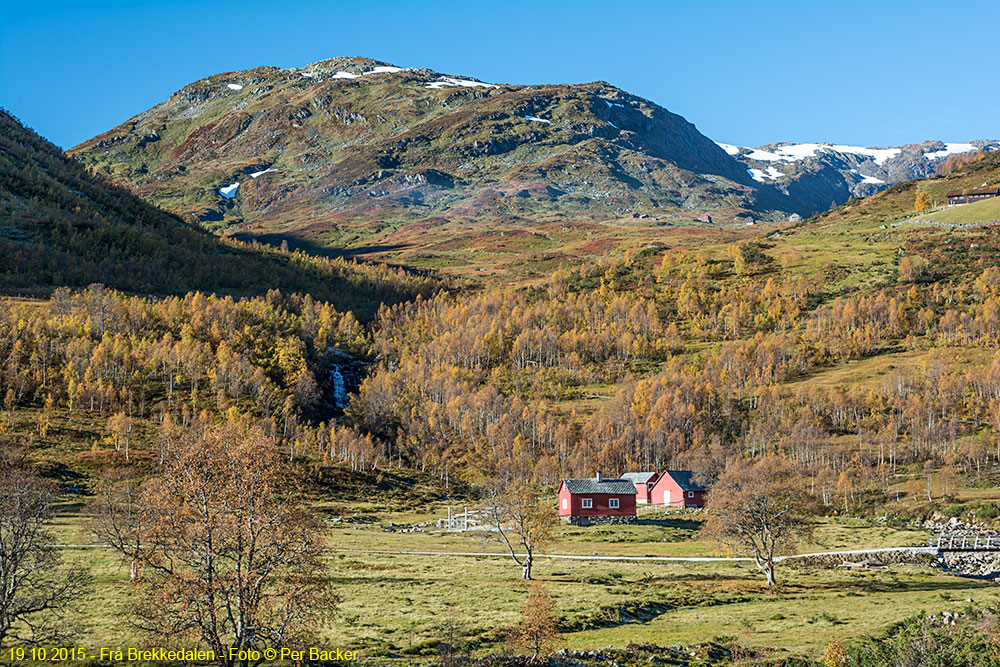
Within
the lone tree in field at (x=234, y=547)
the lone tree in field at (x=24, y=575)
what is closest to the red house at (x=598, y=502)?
the lone tree in field at (x=24, y=575)

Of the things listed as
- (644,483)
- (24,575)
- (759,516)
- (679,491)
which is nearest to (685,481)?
(679,491)

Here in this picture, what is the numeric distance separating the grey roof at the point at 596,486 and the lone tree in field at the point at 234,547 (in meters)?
97.7

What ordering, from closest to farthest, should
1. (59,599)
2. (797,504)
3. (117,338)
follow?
(59,599), (797,504), (117,338)

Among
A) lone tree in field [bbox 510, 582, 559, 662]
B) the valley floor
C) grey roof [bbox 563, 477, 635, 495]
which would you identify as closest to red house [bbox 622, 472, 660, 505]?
grey roof [bbox 563, 477, 635, 495]

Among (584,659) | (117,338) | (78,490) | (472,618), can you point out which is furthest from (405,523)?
(117,338)

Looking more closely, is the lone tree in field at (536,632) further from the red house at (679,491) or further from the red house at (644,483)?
the red house at (644,483)

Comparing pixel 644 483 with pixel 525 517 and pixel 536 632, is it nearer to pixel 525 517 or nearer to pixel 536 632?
pixel 525 517

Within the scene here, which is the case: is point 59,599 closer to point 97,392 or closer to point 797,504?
point 797,504

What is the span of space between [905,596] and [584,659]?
35.8m

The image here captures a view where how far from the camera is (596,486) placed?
420 feet

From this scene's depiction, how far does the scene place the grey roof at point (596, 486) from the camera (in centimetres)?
12756

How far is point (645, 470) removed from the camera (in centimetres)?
18488

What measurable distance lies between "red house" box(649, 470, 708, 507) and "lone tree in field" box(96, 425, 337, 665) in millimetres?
122741

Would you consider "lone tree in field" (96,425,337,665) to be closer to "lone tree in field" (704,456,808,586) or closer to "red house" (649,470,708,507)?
"lone tree in field" (704,456,808,586)
